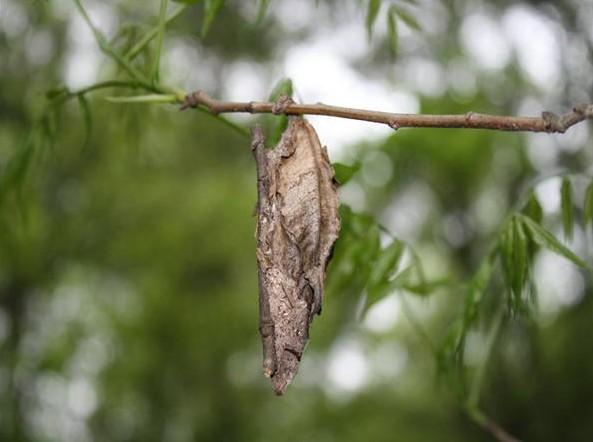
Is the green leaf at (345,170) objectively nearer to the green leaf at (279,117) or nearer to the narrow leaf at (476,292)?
the green leaf at (279,117)

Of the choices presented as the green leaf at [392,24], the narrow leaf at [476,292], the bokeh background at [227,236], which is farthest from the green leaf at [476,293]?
the bokeh background at [227,236]

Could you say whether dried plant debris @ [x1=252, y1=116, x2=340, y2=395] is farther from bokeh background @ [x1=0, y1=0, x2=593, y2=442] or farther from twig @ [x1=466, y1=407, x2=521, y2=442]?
bokeh background @ [x1=0, y1=0, x2=593, y2=442]

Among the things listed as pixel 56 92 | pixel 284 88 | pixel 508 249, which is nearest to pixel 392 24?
pixel 284 88

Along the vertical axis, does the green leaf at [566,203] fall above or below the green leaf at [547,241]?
above

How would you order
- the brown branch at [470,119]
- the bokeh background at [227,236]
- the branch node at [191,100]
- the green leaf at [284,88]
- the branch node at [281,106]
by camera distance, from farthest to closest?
1. the bokeh background at [227,236]
2. the green leaf at [284,88]
3. the branch node at [191,100]
4. the branch node at [281,106]
5. the brown branch at [470,119]

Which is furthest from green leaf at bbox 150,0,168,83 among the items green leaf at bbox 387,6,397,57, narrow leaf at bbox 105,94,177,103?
green leaf at bbox 387,6,397,57

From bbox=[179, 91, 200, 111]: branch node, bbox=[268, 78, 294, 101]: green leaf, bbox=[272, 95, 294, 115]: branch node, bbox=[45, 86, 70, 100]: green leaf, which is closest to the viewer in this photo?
bbox=[272, 95, 294, 115]: branch node

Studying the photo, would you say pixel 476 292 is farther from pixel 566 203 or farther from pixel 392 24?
pixel 392 24
